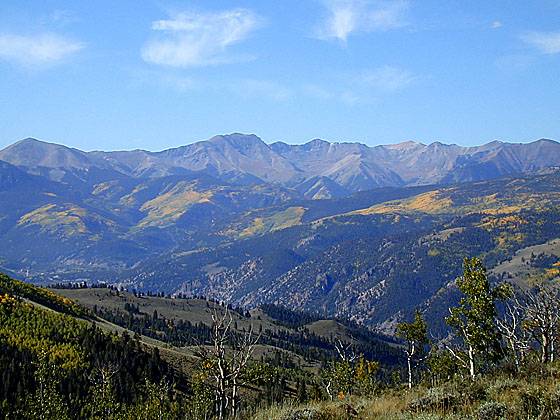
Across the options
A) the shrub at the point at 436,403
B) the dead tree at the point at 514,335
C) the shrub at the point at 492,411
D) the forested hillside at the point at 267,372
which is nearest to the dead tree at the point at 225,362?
the forested hillside at the point at 267,372

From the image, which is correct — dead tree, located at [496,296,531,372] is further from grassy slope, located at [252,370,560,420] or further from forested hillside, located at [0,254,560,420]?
grassy slope, located at [252,370,560,420]

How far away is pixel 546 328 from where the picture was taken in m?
53.9

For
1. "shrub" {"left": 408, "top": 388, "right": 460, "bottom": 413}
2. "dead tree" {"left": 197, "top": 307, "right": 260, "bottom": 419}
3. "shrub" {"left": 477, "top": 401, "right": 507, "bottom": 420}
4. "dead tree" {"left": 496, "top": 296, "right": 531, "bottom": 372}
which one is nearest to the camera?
"shrub" {"left": 477, "top": 401, "right": 507, "bottom": 420}

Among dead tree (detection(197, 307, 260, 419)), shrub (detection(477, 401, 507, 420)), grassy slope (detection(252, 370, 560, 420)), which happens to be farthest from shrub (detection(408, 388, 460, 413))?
dead tree (detection(197, 307, 260, 419))

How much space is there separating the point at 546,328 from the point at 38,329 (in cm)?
9446

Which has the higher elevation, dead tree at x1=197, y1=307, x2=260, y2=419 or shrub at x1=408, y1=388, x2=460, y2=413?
shrub at x1=408, y1=388, x2=460, y2=413

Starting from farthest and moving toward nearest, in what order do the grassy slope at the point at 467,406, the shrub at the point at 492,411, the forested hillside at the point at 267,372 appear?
the forested hillside at the point at 267,372 → the grassy slope at the point at 467,406 → the shrub at the point at 492,411

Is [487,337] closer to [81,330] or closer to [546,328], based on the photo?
[546,328]

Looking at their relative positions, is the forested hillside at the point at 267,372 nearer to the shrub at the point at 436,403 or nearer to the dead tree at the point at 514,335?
the shrub at the point at 436,403

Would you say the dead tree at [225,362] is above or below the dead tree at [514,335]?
above

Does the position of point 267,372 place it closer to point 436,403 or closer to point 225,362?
point 225,362

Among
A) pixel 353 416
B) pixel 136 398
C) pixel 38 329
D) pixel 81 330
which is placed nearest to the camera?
pixel 353 416

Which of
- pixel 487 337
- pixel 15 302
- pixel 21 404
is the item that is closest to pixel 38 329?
pixel 15 302

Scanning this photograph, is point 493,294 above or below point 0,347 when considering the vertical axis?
above
